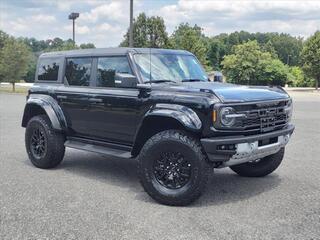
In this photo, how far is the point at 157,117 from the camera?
5.83 metres

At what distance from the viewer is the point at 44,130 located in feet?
24.6

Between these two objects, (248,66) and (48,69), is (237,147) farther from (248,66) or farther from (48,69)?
(248,66)

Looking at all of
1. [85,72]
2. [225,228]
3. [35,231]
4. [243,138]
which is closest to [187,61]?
[85,72]

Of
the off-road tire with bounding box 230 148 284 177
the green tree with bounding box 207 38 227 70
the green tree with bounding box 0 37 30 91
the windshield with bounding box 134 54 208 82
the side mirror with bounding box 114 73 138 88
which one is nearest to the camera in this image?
the side mirror with bounding box 114 73 138 88

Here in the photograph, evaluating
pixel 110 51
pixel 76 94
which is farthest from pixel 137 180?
pixel 110 51

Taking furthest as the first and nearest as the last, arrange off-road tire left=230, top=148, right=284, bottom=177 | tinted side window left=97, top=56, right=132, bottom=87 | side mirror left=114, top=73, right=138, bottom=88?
off-road tire left=230, top=148, right=284, bottom=177
tinted side window left=97, top=56, right=132, bottom=87
side mirror left=114, top=73, right=138, bottom=88

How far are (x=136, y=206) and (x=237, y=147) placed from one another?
1380mm

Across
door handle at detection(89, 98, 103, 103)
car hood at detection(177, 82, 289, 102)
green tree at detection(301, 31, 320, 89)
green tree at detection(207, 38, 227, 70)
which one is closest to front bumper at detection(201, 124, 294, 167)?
car hood at detection(177, 82, 289, 102)

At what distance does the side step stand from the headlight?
5.04ft

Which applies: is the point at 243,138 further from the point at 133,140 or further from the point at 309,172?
the point at 309,172

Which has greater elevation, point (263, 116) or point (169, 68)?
point (169, 68)

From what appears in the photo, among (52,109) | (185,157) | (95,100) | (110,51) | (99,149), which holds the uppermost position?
(110,51)

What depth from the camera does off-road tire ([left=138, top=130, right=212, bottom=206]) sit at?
5387mm

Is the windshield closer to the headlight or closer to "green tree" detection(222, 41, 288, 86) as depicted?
the headlight
